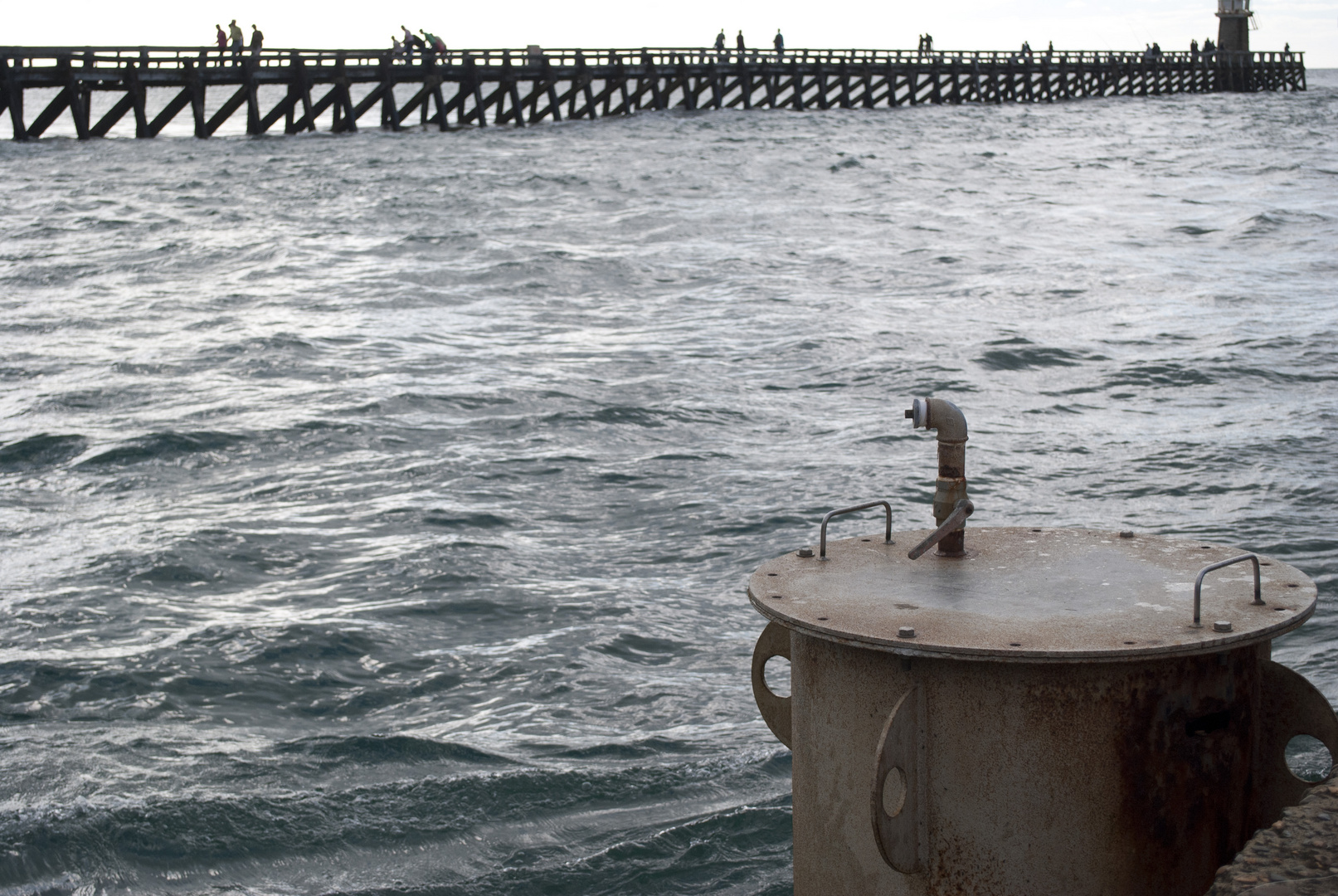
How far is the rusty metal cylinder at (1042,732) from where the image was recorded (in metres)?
2.76

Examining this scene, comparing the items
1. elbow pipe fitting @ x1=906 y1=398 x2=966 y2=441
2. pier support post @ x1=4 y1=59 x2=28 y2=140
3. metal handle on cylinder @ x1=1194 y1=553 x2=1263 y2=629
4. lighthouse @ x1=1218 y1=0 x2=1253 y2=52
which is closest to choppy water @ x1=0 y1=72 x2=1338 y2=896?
elbow pipe fitting @ x1=906 y1=398 x2=966 y2=441

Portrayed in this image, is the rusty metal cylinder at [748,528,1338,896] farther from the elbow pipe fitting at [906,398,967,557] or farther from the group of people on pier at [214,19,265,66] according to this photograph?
the group of people on pier at [214,19,265,66]

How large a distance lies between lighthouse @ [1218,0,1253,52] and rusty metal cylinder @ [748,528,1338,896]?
89717mm

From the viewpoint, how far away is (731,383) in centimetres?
1184

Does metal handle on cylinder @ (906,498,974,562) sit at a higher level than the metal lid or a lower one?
higher

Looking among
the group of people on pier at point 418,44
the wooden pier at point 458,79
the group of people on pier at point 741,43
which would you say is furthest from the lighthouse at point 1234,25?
the group of people on pier at point 418,44

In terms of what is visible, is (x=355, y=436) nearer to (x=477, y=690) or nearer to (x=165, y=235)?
(x=477, y=690)

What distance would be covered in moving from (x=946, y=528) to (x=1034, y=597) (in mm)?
346

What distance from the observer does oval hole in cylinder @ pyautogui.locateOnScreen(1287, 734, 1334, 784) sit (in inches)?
199

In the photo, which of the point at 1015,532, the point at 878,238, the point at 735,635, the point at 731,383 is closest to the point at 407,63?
the point at 878,238

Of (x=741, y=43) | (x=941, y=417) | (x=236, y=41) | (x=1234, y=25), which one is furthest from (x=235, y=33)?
(x=1234, y=25)

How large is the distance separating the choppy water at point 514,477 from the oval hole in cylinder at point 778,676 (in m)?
0.18

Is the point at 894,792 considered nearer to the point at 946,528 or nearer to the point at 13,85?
the point at 946,528

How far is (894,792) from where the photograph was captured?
9.53ft
